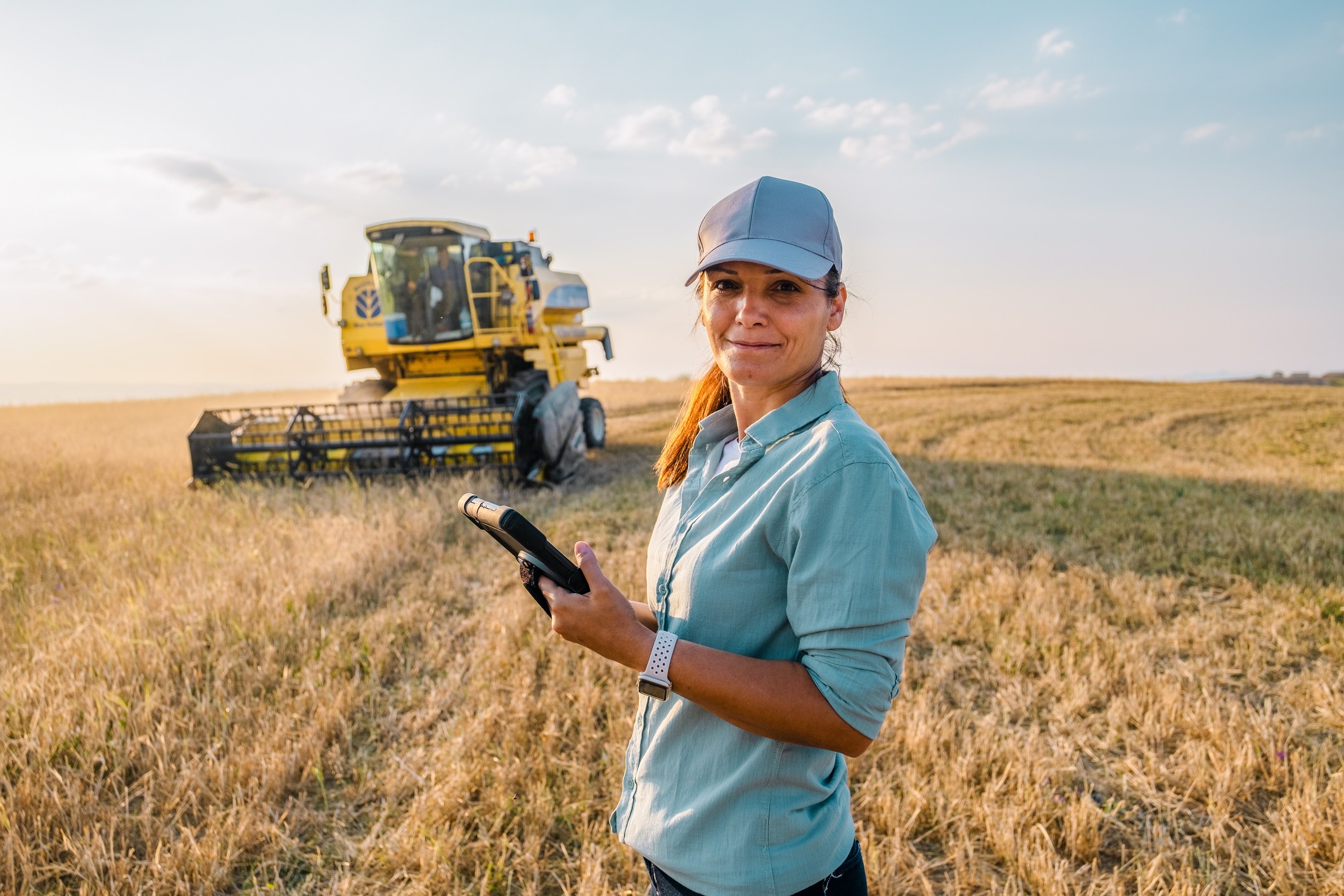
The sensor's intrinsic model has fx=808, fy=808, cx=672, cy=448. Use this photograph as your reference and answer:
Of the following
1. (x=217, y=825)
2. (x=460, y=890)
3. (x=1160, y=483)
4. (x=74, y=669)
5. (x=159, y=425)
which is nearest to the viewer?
(x=460, y=890)

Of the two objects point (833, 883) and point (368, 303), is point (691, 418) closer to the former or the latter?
point (833, 883)

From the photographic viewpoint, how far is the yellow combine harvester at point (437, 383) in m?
9.10

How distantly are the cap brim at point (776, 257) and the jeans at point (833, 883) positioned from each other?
112 cm

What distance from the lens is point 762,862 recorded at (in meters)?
1.46

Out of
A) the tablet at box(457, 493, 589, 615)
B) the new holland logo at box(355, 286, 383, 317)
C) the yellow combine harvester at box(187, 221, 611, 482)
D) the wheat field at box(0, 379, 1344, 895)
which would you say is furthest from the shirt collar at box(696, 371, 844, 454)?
the new holland logo at box(355, 286, 383, 317)

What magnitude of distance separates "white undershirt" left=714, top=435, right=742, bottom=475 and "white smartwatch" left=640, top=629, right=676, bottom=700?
392 mm

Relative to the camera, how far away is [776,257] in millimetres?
1423

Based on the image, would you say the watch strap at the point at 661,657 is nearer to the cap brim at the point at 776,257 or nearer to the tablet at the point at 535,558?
the tablet at the point at 535,558

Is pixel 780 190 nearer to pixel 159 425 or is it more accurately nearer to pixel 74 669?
pixel 74 669

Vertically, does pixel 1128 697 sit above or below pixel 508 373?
below

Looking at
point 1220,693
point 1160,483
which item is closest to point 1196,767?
point 1220,693

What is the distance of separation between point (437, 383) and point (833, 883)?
10.8 meters

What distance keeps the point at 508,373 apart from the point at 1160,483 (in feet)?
28.3

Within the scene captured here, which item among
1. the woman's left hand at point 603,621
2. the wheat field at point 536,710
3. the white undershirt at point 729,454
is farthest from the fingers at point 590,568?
the wheat field at point 536,710
